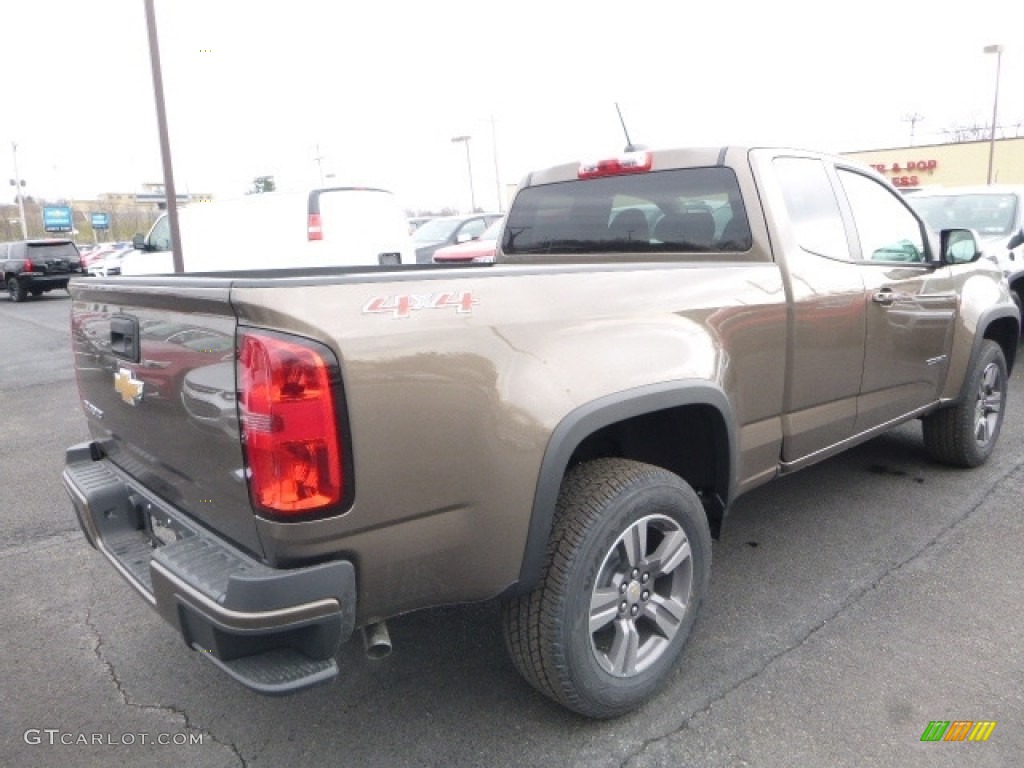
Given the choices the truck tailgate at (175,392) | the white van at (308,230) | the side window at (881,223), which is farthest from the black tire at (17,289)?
the side window at (881,223)

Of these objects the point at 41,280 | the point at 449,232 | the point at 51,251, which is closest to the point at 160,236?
the point at 449,232

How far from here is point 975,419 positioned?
4574 mm

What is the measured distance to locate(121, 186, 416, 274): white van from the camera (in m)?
10.2

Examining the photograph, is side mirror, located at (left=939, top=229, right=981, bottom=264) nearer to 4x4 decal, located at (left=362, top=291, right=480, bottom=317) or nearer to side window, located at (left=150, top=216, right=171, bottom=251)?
4x4 decal, located at (left=362, top=291, right=480, bottom=317)

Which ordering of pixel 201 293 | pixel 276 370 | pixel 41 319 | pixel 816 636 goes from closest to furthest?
pixel 276 370 → pixel 201 293 → pixel 816 636 → pixel 41 319

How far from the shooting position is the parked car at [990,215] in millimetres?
7313

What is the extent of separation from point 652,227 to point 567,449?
162 cm

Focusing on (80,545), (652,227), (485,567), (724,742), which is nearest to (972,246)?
(652,227)

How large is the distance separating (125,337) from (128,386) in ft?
0.49

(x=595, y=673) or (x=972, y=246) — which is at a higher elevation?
(x=972, y=246)

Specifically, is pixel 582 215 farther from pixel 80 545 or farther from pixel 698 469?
pixel 80 545

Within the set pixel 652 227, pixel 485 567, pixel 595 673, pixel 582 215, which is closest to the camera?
pixel 485 567

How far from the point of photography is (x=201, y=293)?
200cm

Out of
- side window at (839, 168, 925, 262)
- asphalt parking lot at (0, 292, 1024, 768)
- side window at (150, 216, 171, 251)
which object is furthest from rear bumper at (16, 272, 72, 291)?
side window at (839, 168, 925, 262)
